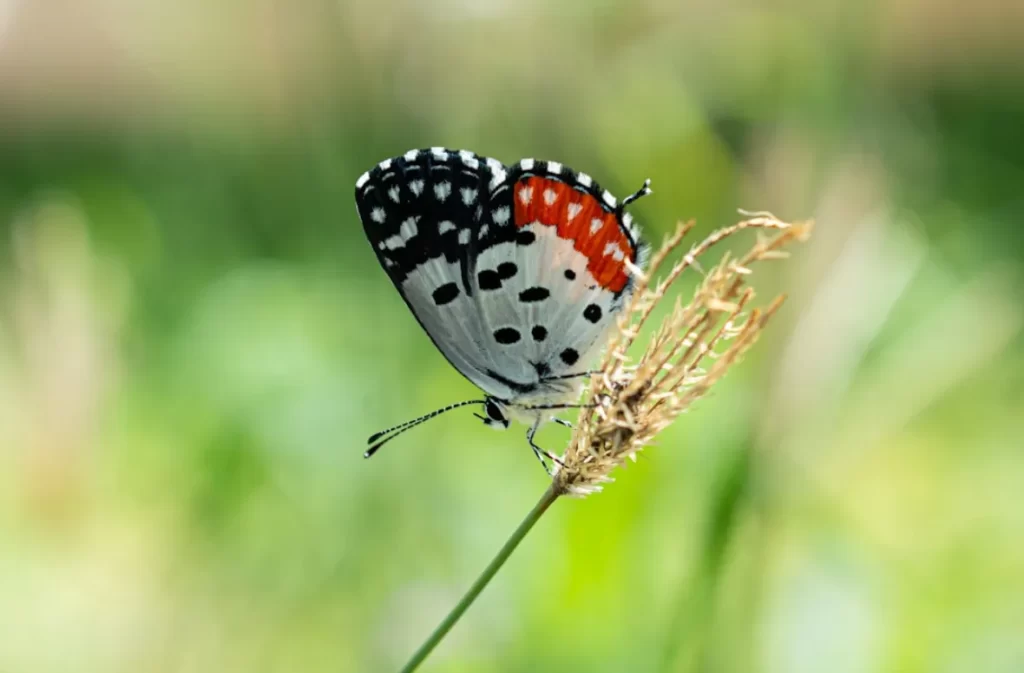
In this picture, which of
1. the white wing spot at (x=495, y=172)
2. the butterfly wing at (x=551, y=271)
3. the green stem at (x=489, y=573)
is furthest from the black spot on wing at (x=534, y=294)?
the green stem at (x=489, y=573)

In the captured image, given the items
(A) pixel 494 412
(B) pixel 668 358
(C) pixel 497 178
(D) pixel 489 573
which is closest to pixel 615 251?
(C) pixel 497 178

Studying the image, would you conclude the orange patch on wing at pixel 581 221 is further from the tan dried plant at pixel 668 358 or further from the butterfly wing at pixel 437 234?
the tan dried plant at pixel 668 358

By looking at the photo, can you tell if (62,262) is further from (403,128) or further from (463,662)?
(463,662)

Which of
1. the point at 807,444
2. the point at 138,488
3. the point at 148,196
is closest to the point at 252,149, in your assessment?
the point at 148,196

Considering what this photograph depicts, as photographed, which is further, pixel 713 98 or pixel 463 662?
pixel 713 98

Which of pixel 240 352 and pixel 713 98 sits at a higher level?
pixel 713 98
